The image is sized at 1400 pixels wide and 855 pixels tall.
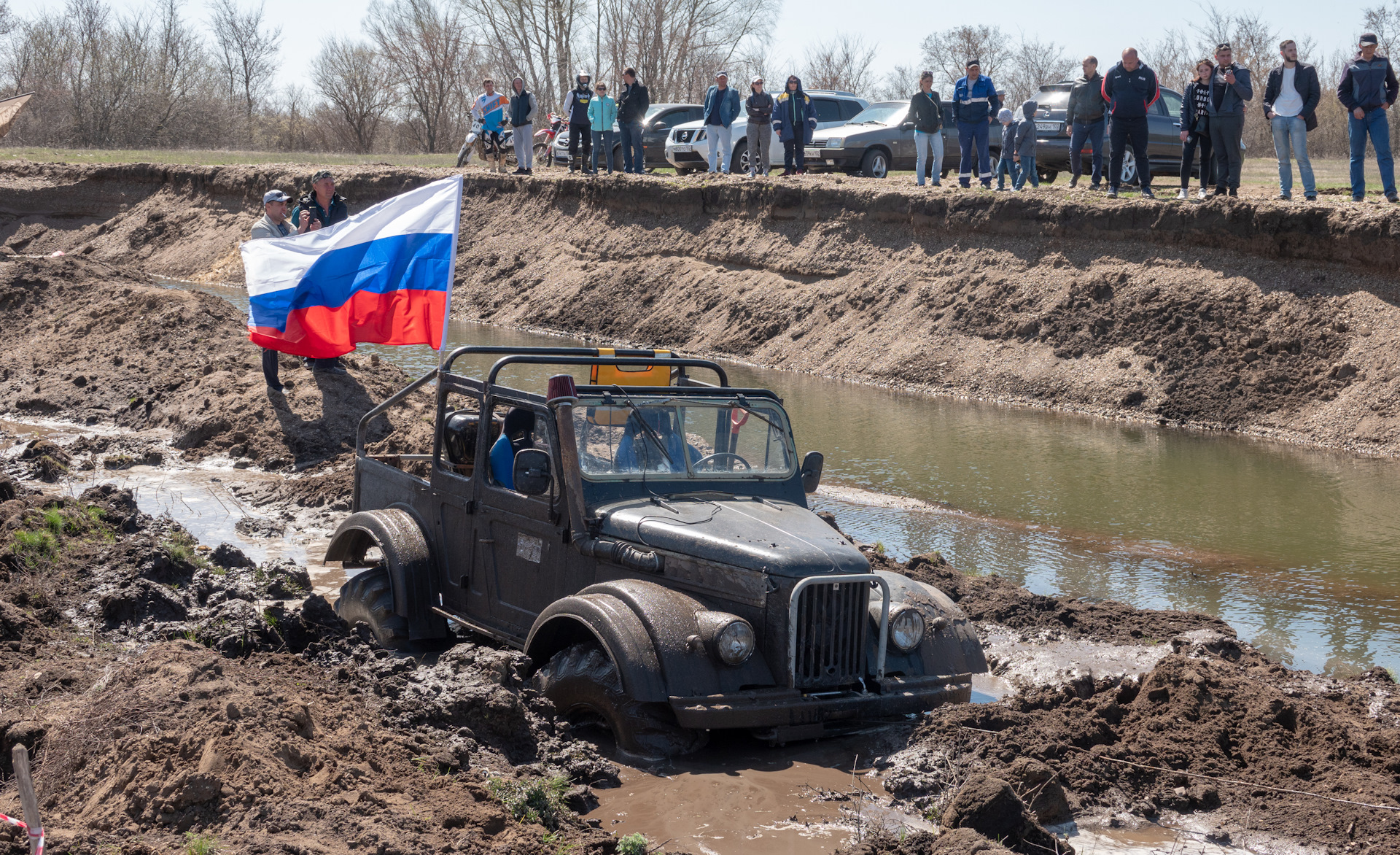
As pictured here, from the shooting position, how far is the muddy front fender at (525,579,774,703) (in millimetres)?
5648

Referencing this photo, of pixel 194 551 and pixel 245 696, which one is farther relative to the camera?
pixel 194 551

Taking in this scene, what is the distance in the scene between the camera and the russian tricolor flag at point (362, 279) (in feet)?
33.1

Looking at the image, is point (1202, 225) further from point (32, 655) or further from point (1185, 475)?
point (32, 655)

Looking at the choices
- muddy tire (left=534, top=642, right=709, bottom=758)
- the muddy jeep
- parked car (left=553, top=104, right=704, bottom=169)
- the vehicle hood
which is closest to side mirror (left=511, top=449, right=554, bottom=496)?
the muddy jeep

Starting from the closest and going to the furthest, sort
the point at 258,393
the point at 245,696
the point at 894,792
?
1. the point at 245,696
2. the point at 894,792
3. the point at 258,393

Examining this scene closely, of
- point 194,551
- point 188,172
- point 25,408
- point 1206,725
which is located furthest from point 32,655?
point 188,172

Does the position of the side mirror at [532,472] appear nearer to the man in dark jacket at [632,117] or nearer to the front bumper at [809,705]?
the front bumper at [809,705]

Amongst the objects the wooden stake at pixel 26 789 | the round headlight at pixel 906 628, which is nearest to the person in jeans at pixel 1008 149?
the round headlight at pixel 906 628

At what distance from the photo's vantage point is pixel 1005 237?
21.1 m

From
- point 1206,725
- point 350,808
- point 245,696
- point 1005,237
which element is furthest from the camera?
point 1005,237

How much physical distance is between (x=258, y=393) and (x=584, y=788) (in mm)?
9900

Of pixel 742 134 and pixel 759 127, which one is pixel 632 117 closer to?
pixel 759 127

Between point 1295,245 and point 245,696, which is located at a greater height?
point 1295,245

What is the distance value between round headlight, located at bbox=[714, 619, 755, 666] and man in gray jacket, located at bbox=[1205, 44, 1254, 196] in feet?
43.7
